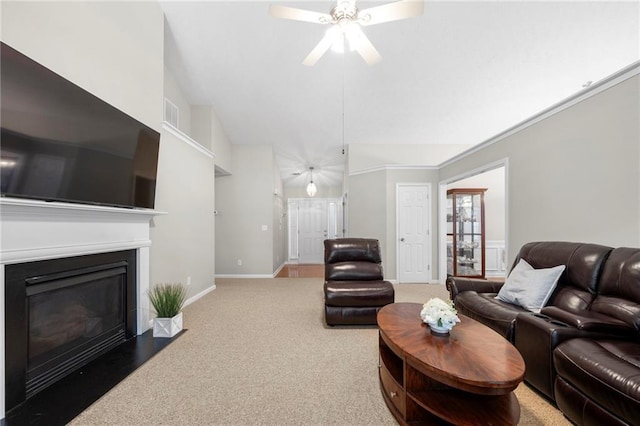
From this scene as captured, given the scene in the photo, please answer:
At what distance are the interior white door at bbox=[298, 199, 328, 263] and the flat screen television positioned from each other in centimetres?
634

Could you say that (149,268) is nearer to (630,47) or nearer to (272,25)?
(272,25)

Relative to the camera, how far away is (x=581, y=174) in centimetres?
246

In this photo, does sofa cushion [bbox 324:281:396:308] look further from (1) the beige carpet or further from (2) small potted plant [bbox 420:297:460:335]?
(2) small potted plant [bbox 420:297:460:335]

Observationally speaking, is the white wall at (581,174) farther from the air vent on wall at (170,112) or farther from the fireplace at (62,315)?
the air vent on wall at (170,112)

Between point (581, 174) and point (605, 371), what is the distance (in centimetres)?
199

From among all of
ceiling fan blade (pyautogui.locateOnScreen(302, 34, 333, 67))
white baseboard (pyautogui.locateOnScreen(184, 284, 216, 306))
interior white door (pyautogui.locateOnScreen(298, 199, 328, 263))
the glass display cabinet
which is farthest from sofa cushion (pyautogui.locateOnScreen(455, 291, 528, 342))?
interior white door (pyautogui.locateOnScreen(298, 199, 328, 263))

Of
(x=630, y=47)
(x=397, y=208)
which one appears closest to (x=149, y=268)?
(x=397, y=208)

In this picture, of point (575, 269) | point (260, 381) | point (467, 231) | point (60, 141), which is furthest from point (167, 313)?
point (467, 231)

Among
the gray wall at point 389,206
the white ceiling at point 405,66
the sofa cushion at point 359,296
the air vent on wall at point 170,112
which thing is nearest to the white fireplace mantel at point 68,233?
the air vent on wall at point 170,112

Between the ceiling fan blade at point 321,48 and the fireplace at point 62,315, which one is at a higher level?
the ceiling fan blade at point 321,48

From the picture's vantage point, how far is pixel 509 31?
3262 millimetres

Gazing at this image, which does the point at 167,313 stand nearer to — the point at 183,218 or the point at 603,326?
the point at 183,218

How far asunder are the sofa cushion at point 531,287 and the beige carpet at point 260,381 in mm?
702

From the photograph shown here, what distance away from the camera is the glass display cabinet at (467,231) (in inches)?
215
